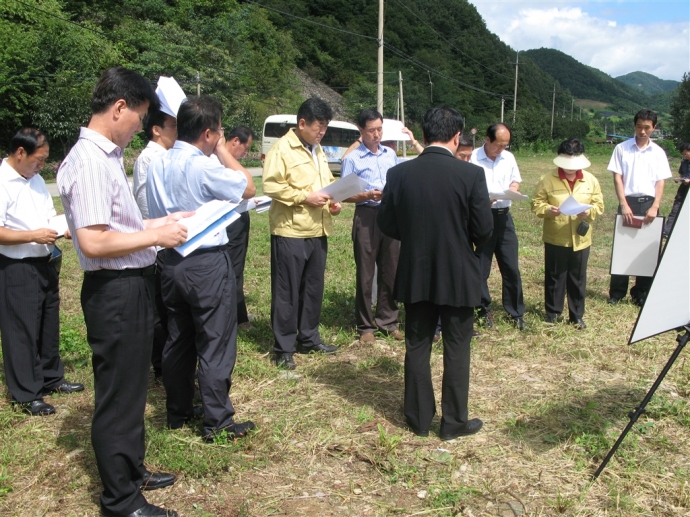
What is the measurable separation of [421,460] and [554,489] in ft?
2.29

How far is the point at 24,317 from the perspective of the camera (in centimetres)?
373

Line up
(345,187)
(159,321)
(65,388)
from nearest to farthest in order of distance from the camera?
(159,321) < (65,388) < (345,187)

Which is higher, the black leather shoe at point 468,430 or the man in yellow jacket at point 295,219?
the man in yellow jacket at point 295,219

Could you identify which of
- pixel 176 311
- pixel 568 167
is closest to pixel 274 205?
pixel 176 311

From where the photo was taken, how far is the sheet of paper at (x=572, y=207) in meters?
4.67

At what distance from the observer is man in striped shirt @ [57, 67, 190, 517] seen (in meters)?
2.35

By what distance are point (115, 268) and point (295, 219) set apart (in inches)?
86.3

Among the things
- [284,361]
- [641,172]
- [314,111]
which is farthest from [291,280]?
[641,172]

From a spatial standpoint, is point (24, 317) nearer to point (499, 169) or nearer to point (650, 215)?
point (499, 169)

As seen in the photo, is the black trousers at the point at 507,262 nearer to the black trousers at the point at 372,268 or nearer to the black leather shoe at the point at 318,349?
the black trousers at the point at 372,268

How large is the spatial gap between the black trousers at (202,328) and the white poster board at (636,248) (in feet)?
14.0

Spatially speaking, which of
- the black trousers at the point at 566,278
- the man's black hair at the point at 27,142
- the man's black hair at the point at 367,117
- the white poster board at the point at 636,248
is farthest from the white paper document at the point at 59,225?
the white poster board at the point at 636,248

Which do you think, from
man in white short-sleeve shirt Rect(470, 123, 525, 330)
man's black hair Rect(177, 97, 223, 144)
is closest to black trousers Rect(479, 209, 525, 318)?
man in white short-sleeve shirt Rect(470, 123, 525, 330)

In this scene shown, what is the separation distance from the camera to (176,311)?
10.8 feet
